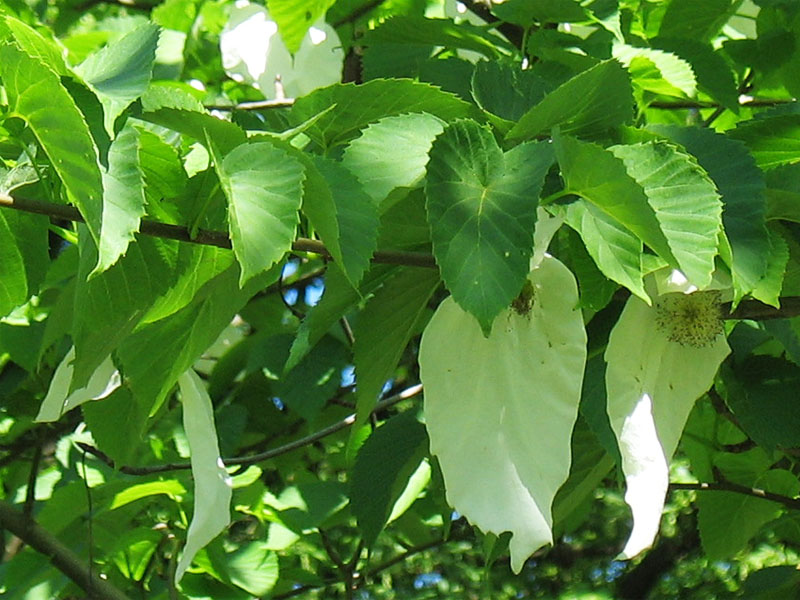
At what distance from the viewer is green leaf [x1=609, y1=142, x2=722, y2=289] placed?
1.75 ft

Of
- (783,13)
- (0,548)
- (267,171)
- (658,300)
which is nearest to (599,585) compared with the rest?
(0,548)

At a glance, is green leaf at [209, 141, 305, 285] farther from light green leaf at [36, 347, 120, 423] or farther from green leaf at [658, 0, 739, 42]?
green leaf at [658, 0, 739, 42]

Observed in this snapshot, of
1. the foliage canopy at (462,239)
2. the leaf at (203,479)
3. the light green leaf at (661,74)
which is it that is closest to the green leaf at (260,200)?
the foliage canopy at (462,239)

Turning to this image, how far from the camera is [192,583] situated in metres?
1.36

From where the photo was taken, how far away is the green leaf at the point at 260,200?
49cm

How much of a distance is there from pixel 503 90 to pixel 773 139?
0.18m

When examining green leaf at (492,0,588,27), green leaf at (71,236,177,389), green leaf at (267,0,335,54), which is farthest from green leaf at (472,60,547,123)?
green leaf at (267,0,335,54)

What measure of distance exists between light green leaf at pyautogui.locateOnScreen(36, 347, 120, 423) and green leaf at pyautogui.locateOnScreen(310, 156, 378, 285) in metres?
0.23

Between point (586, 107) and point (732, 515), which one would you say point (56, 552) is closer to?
point (732, 515)

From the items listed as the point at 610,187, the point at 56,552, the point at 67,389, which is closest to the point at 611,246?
the point at 610,187

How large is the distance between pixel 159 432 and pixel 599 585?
1.64 meters

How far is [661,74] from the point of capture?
3.01 feet

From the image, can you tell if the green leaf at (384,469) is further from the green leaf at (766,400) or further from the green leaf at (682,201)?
the green leaf at (682,201)

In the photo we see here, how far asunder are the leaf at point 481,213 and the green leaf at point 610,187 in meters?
0.01
